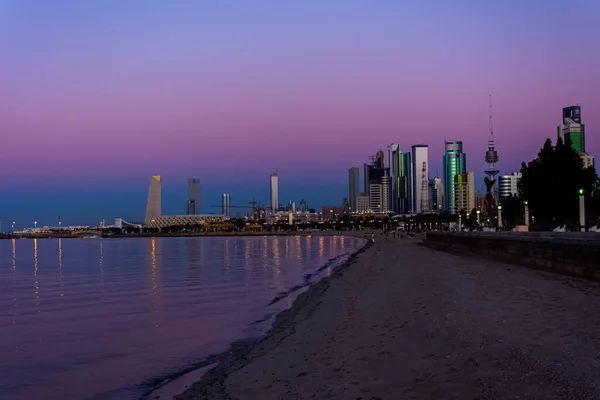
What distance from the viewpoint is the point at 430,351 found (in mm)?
9180

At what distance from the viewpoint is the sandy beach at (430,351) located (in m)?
7.11

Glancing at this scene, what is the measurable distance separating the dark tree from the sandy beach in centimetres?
4220

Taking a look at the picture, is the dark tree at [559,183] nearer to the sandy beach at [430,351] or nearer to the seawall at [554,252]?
the seawall at [554,252]

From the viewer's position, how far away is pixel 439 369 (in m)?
8.00

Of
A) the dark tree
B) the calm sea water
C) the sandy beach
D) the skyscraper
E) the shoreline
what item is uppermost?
the skyscraper

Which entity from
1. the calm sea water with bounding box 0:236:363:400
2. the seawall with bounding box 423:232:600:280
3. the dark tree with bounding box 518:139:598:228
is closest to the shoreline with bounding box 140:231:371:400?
the calm sea water with bounding box 0:236:363:400

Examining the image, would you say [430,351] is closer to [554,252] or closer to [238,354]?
[238,354]

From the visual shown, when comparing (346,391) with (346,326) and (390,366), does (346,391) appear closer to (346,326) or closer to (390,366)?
(390,366)

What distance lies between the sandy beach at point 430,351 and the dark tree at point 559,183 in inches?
1661

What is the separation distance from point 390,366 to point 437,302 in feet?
24.0

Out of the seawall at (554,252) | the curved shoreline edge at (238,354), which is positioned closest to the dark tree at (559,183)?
the seawall at (554,252)

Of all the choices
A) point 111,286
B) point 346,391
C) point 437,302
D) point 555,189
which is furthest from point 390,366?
point 555,189

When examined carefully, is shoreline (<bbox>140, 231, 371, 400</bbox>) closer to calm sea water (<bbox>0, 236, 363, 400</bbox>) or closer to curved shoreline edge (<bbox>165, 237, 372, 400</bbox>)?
curved shoreline edge (<bbox>165, 237, 372, 400</bbox>)

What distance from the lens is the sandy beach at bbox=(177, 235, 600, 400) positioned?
7.11 metres
